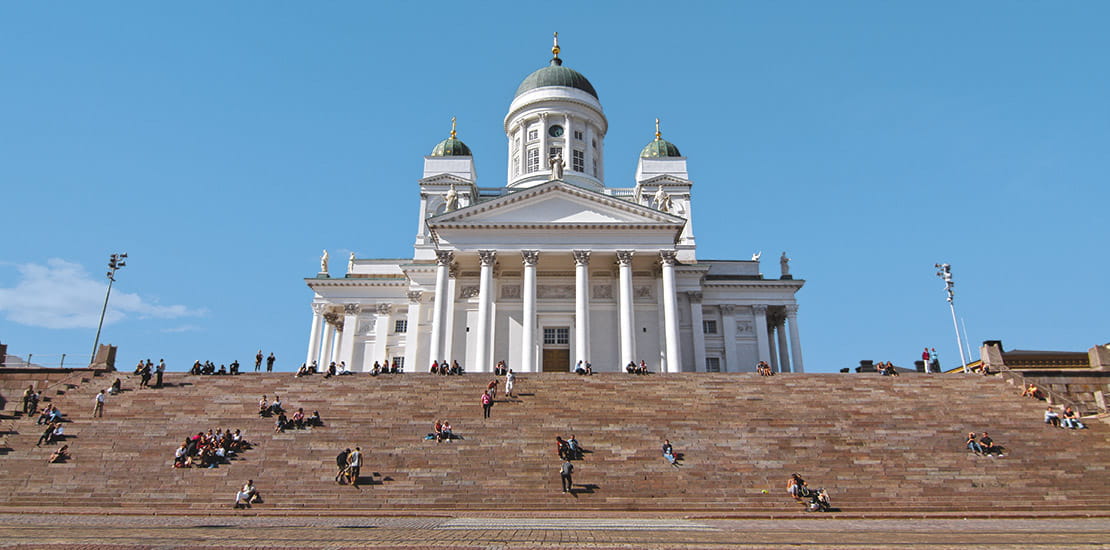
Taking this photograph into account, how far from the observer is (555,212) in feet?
124

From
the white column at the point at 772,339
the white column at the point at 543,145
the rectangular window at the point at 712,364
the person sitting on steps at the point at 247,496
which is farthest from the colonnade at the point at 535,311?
the white column at the point at 543,145

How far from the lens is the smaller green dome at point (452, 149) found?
56156 millimetres

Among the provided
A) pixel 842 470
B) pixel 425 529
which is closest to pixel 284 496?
pixel 425 529

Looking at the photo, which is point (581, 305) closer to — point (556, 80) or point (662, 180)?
point (662, 180)

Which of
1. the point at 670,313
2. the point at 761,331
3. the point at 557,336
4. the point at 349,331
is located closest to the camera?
the point at 670,313

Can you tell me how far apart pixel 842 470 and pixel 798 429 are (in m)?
2.99

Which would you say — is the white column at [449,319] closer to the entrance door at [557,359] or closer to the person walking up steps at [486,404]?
the entrance door at [557,359]

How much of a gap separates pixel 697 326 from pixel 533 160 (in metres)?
20.4

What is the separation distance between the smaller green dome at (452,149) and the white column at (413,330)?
16646 mm

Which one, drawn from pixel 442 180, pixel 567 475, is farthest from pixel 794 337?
pixel 567 475

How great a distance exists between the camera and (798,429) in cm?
2236

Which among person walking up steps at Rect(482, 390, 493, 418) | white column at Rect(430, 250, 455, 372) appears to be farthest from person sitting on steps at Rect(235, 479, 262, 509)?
white column at Rect(430, 250, 455, 372)

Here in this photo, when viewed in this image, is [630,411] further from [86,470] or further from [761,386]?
[86,470]

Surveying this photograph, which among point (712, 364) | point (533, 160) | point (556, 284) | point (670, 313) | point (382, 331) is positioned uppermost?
point (533, 160)
